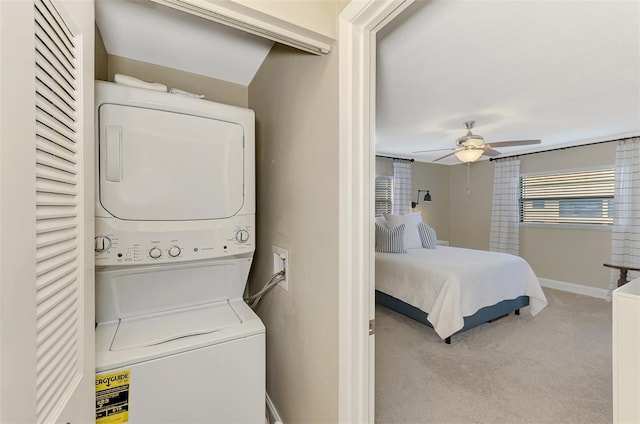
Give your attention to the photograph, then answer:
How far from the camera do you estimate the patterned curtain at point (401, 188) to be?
4.96m

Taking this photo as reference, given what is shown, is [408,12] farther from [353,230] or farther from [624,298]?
[624,298]

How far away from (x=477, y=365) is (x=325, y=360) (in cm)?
175

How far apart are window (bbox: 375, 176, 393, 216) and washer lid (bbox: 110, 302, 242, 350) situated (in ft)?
12.6

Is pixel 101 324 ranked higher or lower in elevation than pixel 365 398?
higher

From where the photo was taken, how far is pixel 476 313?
9.07 feet

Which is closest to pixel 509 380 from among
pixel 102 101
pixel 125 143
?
pixel 125 143

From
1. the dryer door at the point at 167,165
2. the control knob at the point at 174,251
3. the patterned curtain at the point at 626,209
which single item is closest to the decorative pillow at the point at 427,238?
the patterned curtain at the point at 626,209

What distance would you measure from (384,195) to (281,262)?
12.4ft

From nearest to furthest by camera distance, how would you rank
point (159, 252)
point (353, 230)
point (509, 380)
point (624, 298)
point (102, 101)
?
point (624, 298), point (353, 230), point (102, 101), point (159, 252), point (509, 380)

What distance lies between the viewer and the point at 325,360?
45.6 inches

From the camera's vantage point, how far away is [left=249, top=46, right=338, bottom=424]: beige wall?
111 cm

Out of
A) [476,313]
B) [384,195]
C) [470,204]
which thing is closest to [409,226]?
[384,195]

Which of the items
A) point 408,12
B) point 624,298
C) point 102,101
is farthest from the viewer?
point 408,12

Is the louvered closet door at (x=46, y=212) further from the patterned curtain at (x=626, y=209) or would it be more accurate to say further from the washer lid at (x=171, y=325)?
the patterned curtain at (x=626, y=209)
